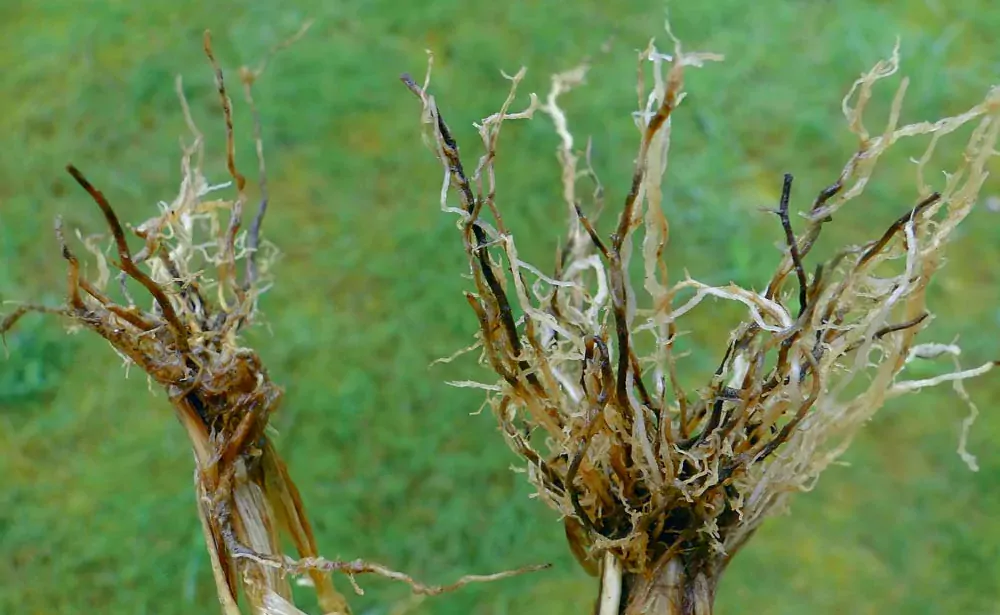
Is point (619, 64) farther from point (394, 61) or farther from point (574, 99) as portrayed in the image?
point (394, 61)

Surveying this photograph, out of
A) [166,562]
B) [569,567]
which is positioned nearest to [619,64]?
[569,567]

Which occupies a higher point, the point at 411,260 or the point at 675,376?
the point at 411,260

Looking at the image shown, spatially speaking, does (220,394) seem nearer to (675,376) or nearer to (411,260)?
(675,376)

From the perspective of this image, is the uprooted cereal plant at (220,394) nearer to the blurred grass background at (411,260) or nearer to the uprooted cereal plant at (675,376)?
the uprooted cereal plant at (675,376)

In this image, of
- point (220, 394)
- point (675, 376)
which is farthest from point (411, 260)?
point (675, 376)

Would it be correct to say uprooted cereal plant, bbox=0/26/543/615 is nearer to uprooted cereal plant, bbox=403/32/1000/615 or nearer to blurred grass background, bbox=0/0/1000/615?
uprooted cereal plant, bbox=403/32/1000/615

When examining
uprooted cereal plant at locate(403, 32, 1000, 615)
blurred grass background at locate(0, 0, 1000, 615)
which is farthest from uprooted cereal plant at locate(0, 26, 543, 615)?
blurred grass background at locate(0, 0, 1000, 615)
